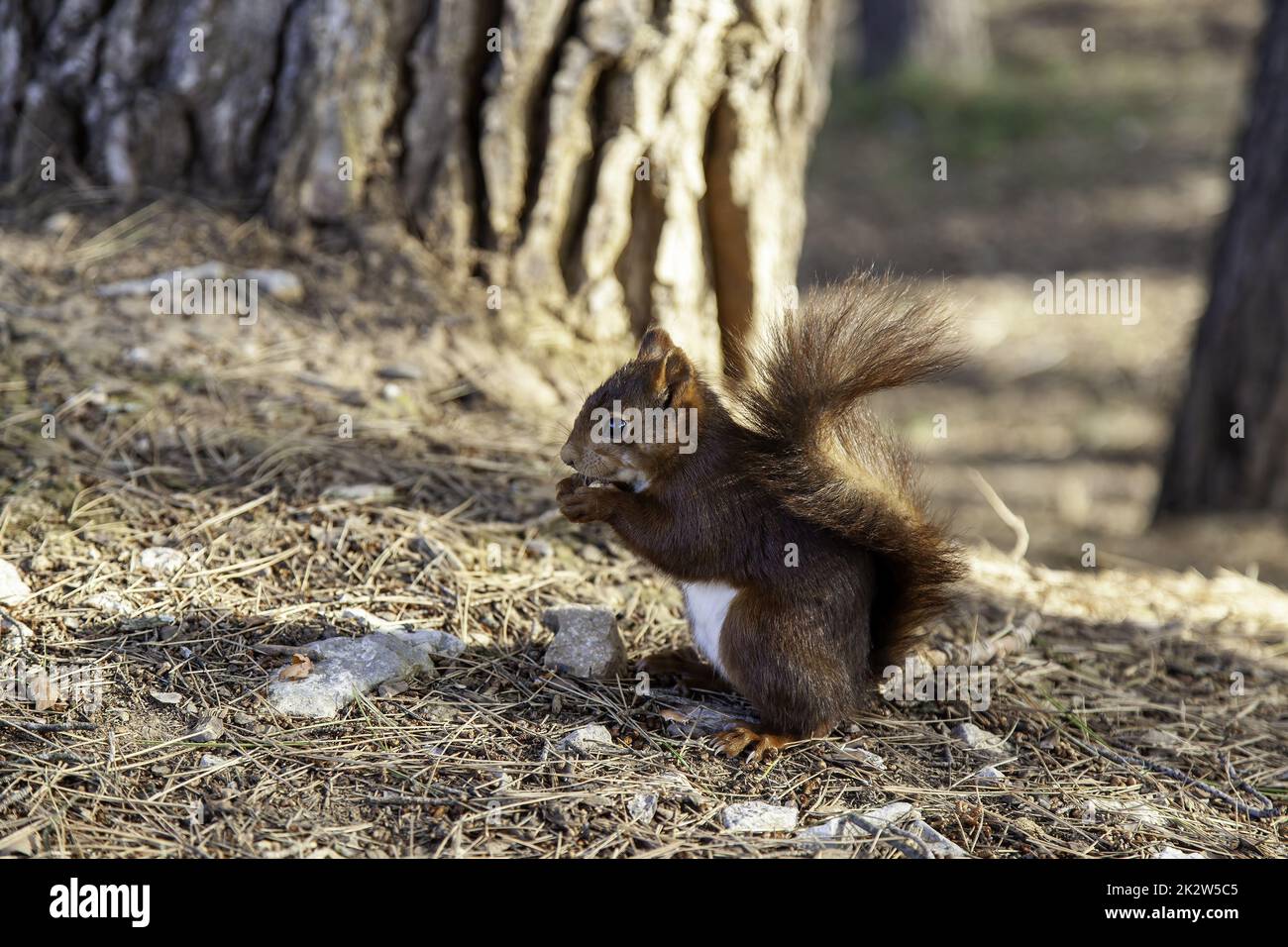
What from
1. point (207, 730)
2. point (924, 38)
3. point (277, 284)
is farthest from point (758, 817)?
point (924, 38)

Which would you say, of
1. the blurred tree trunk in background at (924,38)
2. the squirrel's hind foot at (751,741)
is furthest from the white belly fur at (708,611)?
the blurred tree trunk in background at (924,38)

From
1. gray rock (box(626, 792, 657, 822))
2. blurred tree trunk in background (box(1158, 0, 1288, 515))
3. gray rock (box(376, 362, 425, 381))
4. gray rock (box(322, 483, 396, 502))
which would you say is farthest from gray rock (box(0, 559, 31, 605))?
blurred tree trunk in background (box(1158, 0, 1288, 515))

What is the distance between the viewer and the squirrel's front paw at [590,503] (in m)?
2.37

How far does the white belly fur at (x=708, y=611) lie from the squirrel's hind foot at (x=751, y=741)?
0.42ft

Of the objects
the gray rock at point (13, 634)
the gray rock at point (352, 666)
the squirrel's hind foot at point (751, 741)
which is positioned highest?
the gray rock at point (13, 634)

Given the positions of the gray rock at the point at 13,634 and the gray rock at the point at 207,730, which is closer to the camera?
the gray rock at the point at 207,730

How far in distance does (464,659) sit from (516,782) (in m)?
0.42

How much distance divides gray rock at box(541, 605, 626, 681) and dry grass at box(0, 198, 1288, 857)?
0.06 meters

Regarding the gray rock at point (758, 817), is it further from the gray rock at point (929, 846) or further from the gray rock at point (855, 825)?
the gray rock at point (929, 846)

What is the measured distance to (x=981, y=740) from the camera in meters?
2.43

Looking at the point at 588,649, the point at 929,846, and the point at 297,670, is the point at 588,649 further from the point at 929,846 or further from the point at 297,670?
the point at 929,846

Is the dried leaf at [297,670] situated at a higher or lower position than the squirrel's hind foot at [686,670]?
higher

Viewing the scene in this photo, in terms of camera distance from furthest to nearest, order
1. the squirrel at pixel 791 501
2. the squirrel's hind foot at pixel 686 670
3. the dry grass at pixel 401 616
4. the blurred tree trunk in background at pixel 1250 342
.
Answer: the blurred tree trunk in background at pixel 1250 342 < the squirrel's hind foot at pixel 686 670 < the squirrel at pixel 791 501 < the dry grass at pixel 401 616

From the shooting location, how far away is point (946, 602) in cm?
243
